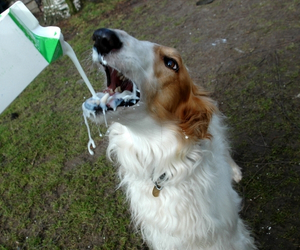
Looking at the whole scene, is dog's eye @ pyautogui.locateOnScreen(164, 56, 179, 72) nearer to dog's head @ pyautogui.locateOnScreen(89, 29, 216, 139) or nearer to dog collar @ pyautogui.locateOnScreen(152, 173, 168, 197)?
dog's head @ pyautogui.locateOnScreen(89, 29, 216, 139)

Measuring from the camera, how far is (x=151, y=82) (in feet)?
6.46

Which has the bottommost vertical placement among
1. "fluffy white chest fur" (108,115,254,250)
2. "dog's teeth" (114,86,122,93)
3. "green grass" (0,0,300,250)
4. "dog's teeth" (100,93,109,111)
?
"green grass" (0,0,300,250)

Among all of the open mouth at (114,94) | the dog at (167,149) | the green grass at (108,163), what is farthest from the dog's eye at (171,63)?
the green grass at (108,163)

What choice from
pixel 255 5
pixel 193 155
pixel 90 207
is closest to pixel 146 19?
pixel 255 5

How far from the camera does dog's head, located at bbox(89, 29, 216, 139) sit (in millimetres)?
1721

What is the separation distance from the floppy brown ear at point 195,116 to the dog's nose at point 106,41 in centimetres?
80

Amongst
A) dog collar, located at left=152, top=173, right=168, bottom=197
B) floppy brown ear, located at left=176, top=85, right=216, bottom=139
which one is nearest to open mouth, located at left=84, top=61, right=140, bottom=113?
floppy brown ear, located at left=176, top=85, right=216, bottom=139

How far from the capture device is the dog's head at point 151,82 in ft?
5.65

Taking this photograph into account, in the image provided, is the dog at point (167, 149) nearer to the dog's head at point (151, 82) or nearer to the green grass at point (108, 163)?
the dog's head at point (151, 82)

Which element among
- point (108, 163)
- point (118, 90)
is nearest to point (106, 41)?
point (118, 90)

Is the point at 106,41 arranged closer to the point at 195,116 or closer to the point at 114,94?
the point at 114,94

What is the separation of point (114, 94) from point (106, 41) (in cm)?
35

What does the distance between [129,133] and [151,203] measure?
26.1 inches

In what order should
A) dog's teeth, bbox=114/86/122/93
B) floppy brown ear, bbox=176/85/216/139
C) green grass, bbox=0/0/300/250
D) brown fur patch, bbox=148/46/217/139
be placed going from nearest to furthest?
dog's teeth, bbox=114/86/122/93 → brown fur patch, bbox=148/46/217/139 → floppy brown ear, bbox=176/85/216/139 → green grass, bbox=0/0/300/250
